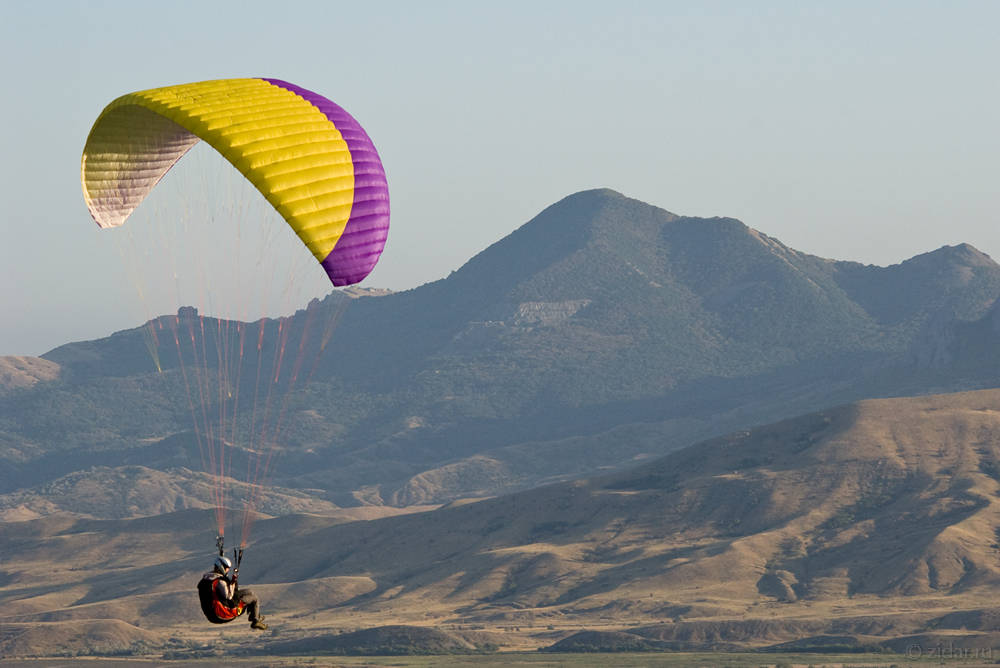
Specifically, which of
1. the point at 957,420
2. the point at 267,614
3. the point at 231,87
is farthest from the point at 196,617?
the point at 231,87

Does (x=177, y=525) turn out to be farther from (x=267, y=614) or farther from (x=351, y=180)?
(x=351, y=180)

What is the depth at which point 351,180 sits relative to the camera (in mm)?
39656

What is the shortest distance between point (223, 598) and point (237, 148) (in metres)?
9.29

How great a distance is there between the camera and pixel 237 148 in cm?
3709

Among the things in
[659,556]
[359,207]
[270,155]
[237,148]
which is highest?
[237,148]

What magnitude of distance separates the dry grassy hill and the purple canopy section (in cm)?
7502

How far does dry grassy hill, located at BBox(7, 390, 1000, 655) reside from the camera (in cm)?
12612

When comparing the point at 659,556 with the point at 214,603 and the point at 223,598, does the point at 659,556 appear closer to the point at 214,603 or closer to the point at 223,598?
the point at 223,598

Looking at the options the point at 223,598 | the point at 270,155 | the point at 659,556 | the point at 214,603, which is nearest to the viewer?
the point at 214,603

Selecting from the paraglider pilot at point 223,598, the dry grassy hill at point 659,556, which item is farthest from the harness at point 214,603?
the dry grassy hill at point 659,556

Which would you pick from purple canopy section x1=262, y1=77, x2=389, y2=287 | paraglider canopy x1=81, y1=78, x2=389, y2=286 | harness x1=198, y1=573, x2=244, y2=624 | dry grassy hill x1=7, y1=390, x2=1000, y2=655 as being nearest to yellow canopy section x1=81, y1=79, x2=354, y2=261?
paraglider canopy x1=81, y1=78, x2=389, y2=286

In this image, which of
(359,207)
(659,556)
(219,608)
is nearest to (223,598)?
(219,608)

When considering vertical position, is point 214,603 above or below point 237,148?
below

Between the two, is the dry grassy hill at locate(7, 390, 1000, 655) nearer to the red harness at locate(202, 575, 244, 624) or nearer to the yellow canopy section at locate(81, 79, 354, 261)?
the yellow canopy section at locate(81, 79, 354, 261)
